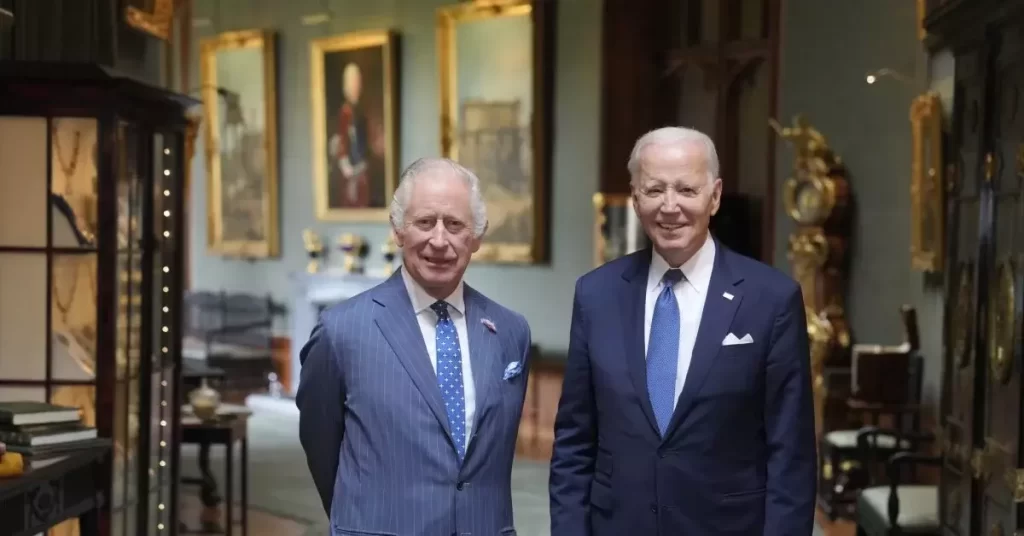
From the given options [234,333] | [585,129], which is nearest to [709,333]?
[585,129]

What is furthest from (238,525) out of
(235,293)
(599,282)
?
(235,293)

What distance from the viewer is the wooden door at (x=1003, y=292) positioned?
4.06 metres

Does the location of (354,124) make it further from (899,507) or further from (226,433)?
(899,507)

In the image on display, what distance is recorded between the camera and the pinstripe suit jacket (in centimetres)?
282

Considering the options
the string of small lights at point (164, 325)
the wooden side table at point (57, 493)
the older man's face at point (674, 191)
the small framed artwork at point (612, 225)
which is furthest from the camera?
the small framed artwork at point (612, 225)

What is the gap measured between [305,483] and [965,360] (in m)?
5.51

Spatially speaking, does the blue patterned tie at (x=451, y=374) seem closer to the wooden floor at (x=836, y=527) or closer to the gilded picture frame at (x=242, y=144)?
the wooden floor at (x=836, y=527)

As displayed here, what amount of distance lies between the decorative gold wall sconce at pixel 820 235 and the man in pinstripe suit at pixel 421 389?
19.2 feet

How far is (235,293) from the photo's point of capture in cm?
1446

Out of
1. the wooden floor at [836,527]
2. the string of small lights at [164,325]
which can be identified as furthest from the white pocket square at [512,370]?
the wooden floor at [836,527]

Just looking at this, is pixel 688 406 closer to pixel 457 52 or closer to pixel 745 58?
pixel 745 58

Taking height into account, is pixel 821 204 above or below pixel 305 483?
above

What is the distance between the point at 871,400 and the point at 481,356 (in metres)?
5.30

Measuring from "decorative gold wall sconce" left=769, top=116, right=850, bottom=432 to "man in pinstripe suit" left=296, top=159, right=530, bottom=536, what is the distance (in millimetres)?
5849
